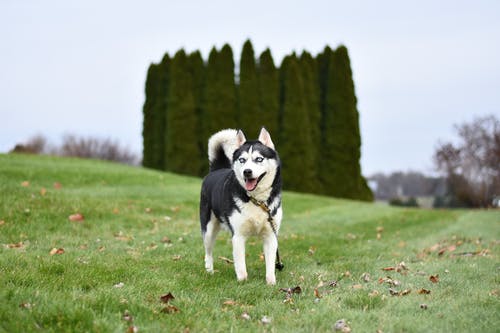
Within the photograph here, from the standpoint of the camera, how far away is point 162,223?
41.1 feet

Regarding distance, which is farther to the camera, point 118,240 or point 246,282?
point 118,240

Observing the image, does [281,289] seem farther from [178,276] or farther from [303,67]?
[303,67]

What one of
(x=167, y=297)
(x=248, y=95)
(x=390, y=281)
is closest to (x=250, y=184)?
(x=167, y=297)

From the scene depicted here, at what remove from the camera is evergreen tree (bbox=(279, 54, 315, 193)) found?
28734mm

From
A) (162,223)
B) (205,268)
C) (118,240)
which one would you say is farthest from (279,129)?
(205,268)

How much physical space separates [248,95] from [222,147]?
2289 centimetres

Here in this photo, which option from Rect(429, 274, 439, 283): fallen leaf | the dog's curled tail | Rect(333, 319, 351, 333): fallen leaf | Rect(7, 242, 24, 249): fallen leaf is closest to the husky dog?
the dog's curled tail

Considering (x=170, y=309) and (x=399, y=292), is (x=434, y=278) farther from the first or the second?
(x=170, y=309)

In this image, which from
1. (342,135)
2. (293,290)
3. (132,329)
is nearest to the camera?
(132,329)

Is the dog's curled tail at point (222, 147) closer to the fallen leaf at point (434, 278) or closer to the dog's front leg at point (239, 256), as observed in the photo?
the dog's front leg at point (239, 256)

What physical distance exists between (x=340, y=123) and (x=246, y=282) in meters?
25.1

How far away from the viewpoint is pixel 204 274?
6328mm

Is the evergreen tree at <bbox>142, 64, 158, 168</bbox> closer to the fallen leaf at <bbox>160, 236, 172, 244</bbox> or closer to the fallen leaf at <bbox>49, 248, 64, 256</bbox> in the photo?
the fallen leaf at <bbox>160, 236, 172, 244</bbox>

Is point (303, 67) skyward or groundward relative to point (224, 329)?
skyward
